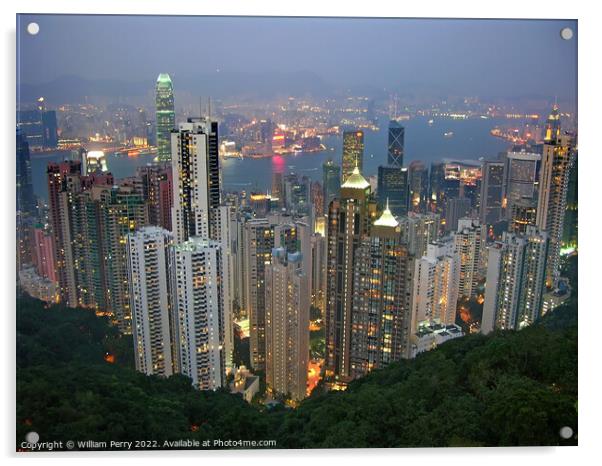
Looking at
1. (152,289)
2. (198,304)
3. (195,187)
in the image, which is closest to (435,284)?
(198,304)

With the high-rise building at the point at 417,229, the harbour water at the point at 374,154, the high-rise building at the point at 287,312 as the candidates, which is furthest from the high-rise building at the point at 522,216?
the high-rise building at the point at 287,312

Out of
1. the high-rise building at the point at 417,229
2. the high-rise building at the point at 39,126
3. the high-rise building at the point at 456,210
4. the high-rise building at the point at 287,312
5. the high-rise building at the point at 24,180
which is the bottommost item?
the high-rise building at the point at 287,312

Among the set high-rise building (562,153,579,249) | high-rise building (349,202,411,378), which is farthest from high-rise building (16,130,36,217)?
high-rise building (349,202,411,378)

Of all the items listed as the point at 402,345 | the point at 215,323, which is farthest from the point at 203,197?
the point at 402,345

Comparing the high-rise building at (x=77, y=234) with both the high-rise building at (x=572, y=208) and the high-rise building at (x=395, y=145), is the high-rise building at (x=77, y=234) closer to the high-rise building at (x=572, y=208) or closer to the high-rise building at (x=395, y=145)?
the high-rise building at (x=395, y=145)

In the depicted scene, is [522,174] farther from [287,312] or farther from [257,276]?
[257,276]

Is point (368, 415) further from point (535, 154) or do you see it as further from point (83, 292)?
point (83, 292)
